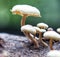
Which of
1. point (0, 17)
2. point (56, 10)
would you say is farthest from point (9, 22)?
point (56, 10)

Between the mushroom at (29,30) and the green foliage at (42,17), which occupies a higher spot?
the green foliage at (42,17)

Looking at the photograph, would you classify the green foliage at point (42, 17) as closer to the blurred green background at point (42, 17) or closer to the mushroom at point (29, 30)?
the blurred green background at point (42, 17)

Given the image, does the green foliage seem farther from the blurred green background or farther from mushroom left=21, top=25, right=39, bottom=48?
mushroom left=21, top=25, right=39, bottom=48

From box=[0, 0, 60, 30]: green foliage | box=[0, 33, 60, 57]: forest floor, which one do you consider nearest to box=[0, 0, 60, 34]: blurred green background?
box=[0, 0, 60, 30]: green foliage

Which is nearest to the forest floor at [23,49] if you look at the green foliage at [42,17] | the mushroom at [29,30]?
A: the mushroom at [29,30]

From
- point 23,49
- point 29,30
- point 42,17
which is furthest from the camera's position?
point 42,17

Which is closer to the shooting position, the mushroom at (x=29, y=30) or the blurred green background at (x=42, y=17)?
the mushroom at (x=29, y=30)

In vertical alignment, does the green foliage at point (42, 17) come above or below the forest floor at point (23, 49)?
above

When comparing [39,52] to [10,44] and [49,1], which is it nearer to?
[10,44]

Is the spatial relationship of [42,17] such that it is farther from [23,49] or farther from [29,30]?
[29,30]

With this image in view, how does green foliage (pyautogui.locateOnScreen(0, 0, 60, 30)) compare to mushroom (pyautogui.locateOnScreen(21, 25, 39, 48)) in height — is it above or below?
above

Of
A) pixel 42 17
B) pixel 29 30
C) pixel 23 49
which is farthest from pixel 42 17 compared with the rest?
pixel 29 30
